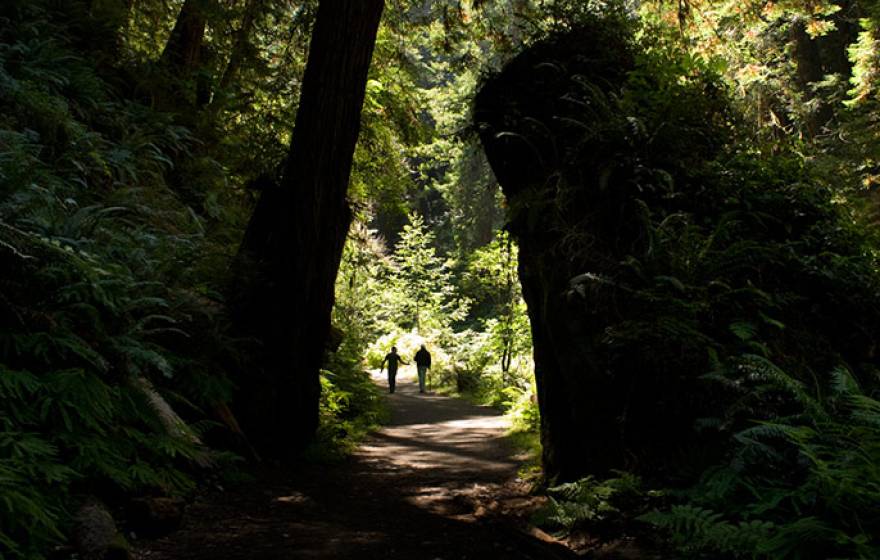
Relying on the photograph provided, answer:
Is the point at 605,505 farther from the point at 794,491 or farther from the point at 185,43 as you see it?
the point at 185,43

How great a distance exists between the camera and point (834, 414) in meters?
3.41

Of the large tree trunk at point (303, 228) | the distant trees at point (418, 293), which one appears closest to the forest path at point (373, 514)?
the large tree trunk at point (303, 228)

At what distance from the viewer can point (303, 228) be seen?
6840 mm

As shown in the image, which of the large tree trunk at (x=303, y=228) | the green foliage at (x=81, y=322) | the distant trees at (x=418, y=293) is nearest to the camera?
the green foliage at (x=81, y=322)

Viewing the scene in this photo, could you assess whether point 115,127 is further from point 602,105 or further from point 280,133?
point 602,105

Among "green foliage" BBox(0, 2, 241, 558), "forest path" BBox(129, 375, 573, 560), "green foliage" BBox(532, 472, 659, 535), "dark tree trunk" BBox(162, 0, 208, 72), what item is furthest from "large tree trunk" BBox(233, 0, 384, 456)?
"dark tree trunk" BBox(162, 0, 208, 72)

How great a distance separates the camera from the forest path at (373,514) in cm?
388

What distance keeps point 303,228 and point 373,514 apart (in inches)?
128

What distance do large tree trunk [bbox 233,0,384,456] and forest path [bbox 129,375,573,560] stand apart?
872 mm

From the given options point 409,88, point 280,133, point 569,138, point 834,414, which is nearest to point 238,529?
point 834,414

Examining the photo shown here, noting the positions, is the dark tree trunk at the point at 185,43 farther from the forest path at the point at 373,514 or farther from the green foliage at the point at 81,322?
the forest path at the point at 373,514

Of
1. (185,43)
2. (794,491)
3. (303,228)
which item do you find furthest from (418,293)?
(794,491)

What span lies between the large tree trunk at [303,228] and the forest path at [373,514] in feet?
2.86

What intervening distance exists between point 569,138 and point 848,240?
277 cm
